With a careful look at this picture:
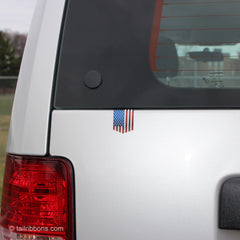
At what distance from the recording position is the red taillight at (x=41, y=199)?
5.54 ft

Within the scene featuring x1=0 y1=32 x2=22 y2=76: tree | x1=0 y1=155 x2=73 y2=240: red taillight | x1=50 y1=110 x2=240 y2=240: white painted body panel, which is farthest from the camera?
x1=0 y1=32 x2=22 y2=76: tree

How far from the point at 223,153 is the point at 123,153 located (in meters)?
0.34

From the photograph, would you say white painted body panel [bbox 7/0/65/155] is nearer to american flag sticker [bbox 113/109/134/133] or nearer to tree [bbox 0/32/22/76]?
american flag sticker [bbox 113/109/134/133]

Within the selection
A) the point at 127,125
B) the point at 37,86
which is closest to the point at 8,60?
the point at 37,86

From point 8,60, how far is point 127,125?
6328cm

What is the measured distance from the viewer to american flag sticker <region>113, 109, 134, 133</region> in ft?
5.40

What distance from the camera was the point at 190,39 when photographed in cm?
177

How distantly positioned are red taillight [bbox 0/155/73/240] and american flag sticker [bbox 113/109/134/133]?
0.75ft

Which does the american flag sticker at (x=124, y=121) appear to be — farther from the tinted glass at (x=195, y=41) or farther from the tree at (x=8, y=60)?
the tree at (x=8, y=60)

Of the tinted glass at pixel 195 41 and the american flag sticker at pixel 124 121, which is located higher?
the tinted glass at pixel 195 41

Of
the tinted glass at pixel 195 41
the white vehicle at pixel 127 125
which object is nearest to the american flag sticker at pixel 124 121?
the white vehicle at pixel 127 125

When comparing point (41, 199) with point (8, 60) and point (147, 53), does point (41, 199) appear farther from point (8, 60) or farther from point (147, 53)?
point (8, 60)

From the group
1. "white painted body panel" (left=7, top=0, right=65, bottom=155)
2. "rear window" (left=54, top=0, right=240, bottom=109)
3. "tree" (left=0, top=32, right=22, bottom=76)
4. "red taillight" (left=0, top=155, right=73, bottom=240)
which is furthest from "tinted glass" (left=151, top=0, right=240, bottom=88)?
"tree" (left=0, top=32, right=22, bottom=76)

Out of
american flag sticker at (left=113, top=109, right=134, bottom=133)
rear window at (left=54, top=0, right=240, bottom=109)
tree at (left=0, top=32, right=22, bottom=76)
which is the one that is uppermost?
tree at (left=0, top=32, right=22, bottom=76)
